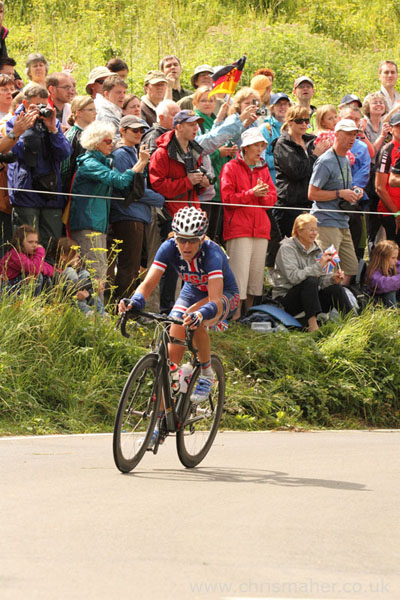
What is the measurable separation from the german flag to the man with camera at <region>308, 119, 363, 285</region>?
151cm

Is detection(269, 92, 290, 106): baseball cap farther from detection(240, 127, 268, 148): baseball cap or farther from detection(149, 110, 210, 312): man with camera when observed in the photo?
detection(149, 110, 210, 312): man with camera

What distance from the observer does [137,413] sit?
9.07 m

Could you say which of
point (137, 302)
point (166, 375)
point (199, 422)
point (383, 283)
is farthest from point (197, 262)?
point (383, 283)

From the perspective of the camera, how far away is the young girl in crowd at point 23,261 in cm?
1243

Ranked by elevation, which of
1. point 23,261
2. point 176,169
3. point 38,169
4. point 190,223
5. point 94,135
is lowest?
point 23,261

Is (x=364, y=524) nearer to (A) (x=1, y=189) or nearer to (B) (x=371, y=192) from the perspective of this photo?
(A) (x=1, y=189)

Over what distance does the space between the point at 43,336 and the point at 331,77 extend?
19704 mm

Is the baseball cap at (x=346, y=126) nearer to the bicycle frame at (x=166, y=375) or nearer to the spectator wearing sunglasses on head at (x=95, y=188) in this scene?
the spectator wearing sunglasses on head at (x=95, y=188)

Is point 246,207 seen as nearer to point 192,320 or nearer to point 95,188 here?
point 95,188

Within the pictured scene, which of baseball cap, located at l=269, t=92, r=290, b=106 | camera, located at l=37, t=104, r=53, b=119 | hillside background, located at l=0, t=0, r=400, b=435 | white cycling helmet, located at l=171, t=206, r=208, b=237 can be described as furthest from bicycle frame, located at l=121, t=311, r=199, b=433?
baseball cap, located at l=269, t=92, r=290, b=106

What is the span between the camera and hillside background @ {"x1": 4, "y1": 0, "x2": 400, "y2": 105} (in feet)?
96.1

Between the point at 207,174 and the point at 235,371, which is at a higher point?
the point at 207,174

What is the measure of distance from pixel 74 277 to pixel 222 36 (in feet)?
66.5

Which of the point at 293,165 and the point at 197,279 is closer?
the point at 197,279
